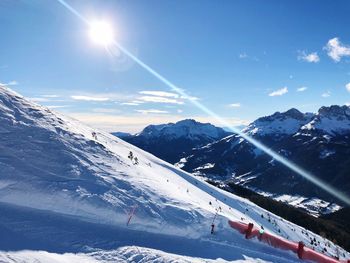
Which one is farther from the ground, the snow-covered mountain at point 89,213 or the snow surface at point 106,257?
the snow-covered mountain at point 89,213

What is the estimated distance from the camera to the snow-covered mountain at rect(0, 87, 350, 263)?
502 inches

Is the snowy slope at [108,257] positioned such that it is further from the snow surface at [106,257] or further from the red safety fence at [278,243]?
the red safety fence at [278,243]

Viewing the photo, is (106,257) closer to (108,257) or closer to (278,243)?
(108,257)

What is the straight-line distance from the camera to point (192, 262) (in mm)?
12922

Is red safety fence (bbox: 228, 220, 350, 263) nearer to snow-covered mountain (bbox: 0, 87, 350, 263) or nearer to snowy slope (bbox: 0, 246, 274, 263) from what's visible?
snow-covered mountain (bbox: 0, 87, 350, 263)

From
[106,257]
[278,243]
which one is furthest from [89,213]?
[278,243]

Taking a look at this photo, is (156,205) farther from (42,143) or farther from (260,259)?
(42,143)

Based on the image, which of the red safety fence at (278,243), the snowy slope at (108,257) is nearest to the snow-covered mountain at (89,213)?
the snowy slope at (108,257)

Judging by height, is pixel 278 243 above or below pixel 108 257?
above

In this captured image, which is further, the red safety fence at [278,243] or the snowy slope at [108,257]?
the red safety fence at [278,243]

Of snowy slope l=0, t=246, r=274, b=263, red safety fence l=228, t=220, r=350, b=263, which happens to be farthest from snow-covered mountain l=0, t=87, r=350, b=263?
red safety fence l=228, t=220, r=350, b=263

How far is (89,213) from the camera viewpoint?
14797 millimetres

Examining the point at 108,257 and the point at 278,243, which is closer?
the point at 108,257

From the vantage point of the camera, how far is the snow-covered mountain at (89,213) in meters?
12.7
